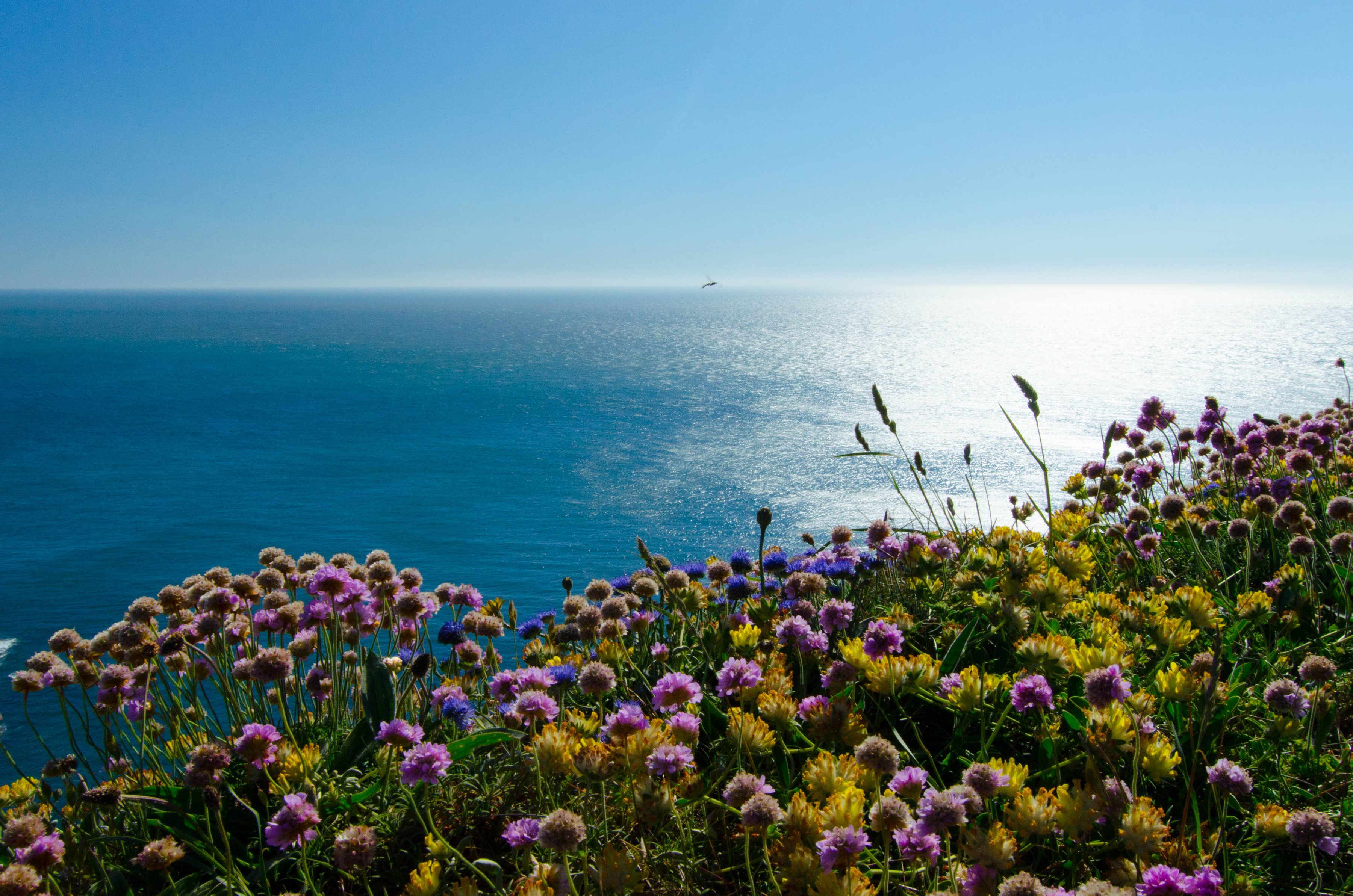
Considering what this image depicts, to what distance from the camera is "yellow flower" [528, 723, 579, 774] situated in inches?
72.3

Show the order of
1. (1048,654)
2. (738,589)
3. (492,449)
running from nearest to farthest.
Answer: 1. (1048,654)
2. (738,589)
3. (492,449)

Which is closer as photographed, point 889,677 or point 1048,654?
point 889,677

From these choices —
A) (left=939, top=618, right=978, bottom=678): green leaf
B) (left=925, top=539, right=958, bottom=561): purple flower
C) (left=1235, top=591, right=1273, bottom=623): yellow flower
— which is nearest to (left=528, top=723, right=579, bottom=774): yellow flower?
(left=939, top=618, right=978, bottom=678): green leaf

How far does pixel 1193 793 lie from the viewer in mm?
1927

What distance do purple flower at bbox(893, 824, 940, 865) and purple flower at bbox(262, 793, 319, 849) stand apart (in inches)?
55.9

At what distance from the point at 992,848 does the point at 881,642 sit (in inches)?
29.5

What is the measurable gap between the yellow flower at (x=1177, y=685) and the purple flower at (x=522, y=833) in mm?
1692

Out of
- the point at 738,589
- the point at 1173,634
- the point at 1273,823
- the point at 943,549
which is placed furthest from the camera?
the point at 738,589

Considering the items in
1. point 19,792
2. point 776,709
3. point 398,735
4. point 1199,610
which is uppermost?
point 1199,610

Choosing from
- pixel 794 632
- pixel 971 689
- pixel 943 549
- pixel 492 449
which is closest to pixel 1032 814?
pixel 971 689

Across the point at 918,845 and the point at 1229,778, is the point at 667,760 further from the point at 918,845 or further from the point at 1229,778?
the point at 1229,778

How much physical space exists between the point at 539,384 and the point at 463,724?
107 meters

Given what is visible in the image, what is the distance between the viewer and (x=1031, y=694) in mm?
1905

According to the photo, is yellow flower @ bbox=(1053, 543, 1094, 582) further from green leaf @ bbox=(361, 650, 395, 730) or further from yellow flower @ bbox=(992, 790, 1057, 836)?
green leaf @ bbox=(361, 650, 395, 730)
